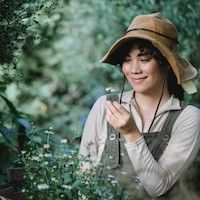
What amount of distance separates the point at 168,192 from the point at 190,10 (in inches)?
44.4

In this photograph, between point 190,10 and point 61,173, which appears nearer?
point 61,173

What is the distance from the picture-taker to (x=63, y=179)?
6.68 ft

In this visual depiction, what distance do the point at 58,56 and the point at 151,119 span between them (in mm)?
551

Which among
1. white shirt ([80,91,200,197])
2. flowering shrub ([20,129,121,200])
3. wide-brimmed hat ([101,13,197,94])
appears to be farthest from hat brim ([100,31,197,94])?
flowering shrub ([20,129,121,200])

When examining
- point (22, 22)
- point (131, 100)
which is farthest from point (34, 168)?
point (22, 22)

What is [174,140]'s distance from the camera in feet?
7.47

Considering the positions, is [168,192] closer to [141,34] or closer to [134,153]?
[134,153]

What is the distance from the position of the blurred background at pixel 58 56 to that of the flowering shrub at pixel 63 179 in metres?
0.34

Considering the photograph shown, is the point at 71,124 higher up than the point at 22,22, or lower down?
lower down

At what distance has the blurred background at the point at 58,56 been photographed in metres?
2.55

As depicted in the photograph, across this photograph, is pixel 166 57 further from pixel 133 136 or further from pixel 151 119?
pixel 133 136

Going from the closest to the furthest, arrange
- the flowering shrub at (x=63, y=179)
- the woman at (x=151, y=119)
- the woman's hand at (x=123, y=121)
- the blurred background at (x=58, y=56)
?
the flowering shrub at (x=63, y=179), the woman's hand at (x=123, y=121), the woman at (x=151, y=119), the blurred background at (x=58, y=56)

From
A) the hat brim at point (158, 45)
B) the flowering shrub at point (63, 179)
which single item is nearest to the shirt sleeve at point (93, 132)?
the flowering shrub at point (63, 179)

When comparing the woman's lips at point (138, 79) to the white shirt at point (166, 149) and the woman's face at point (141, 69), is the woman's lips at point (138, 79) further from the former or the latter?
the white shirt at point (166, 149)
